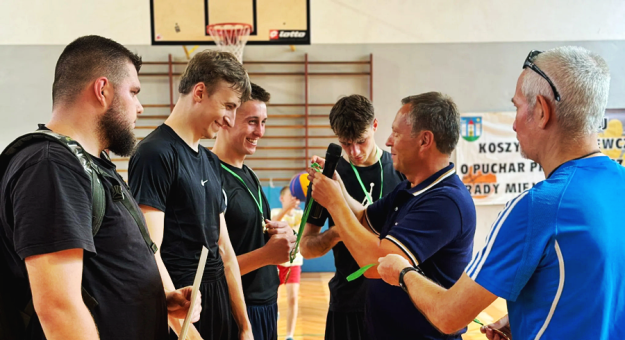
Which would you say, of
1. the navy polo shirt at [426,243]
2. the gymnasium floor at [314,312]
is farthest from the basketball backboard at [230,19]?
the navy polo shirt at [426,243]

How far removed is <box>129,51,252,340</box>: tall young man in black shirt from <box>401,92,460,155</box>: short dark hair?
84 cm

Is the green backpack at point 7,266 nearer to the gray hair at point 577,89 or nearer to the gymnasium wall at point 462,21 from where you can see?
the gray hair at point 577,89

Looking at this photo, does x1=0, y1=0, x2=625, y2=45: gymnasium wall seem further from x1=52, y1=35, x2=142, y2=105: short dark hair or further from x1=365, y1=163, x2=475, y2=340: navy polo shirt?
x1=52, y1=35, x2=142, y2=105: short dark hair

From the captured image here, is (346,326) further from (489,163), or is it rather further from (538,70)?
(489,163)

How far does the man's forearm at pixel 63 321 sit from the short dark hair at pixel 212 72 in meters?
1.28

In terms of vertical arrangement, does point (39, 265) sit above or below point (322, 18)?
below

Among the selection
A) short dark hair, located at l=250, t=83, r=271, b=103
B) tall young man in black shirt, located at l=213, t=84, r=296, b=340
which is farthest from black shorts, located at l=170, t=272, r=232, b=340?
short dark hair, located at l=250, t=83, r=271, b=103

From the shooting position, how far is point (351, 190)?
3.13m

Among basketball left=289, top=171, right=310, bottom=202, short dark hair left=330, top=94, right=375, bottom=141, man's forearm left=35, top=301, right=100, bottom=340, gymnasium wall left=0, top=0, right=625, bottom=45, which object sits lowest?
basketball left=289, top=171, right=310, bottom=202

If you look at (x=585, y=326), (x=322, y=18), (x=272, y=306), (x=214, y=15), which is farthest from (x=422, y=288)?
(x=322, y=18)

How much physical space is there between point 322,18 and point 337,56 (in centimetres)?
69

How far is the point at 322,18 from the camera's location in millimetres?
8609

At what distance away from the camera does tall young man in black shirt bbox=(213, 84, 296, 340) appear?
103 inches

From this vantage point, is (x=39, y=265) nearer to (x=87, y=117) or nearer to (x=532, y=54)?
(x=87, y=117)
